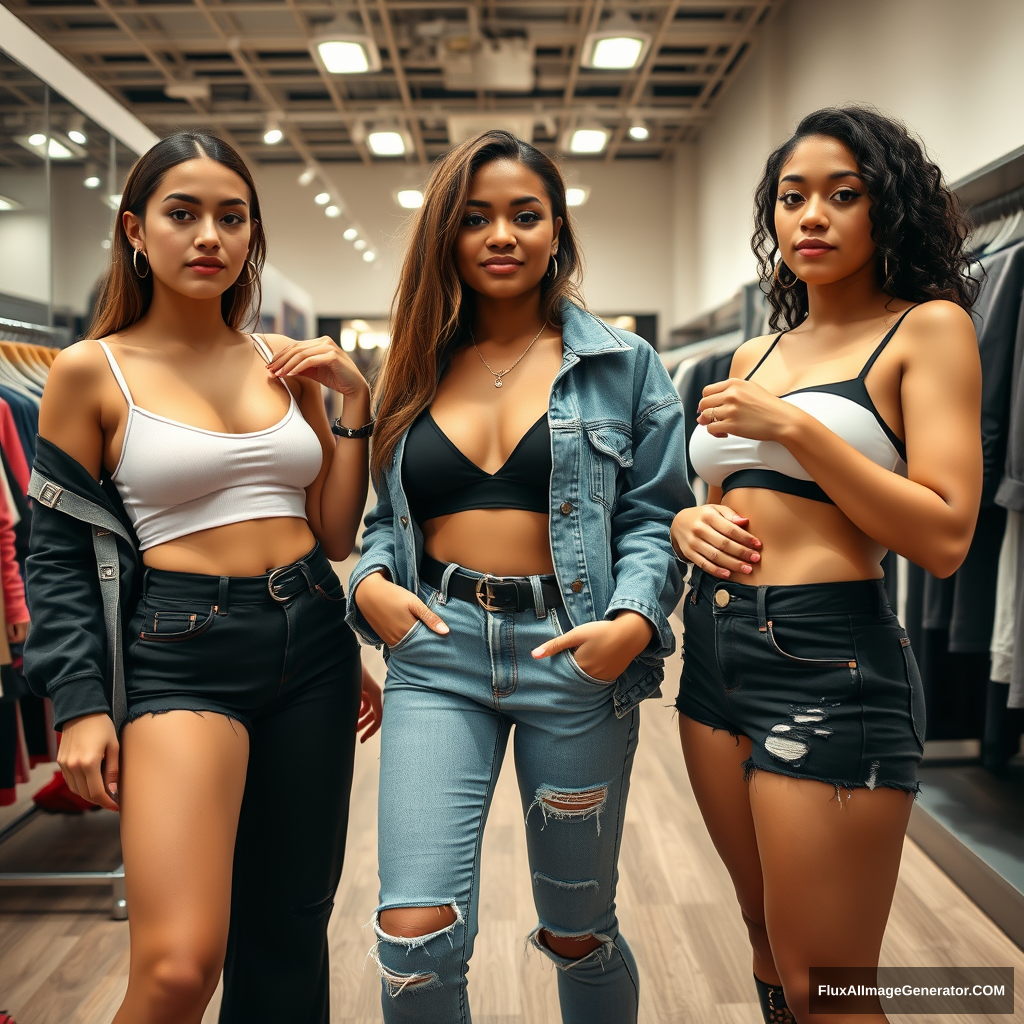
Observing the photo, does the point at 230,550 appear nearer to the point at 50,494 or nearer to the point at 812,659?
the point at 50,494

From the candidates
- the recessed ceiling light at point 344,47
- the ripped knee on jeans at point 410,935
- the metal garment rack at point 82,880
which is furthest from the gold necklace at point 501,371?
the recessed ceiling light at point 344,47

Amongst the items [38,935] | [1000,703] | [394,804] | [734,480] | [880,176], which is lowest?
[38,935]

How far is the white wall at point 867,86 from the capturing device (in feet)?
14.0

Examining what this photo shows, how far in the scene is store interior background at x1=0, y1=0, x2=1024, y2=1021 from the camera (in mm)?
3250

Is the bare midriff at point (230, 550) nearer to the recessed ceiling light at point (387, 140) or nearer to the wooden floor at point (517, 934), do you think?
the wooden floor at point (517, 934)

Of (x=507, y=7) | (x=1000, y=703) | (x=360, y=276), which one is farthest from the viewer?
(x=360, y=276)

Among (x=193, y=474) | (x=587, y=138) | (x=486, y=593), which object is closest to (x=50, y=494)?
(x=193, y=474)

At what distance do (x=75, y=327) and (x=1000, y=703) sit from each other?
3.61 metres

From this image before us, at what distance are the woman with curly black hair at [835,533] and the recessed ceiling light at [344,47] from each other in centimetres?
542

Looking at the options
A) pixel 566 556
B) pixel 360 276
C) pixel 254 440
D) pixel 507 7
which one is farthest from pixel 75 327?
pixel 360 276

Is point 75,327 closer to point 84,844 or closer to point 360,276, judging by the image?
point 84,844

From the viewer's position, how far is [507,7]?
24.0ft

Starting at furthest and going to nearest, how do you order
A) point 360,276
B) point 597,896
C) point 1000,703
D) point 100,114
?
point 360,276, point 100,114, point 1000,703, point 597,896

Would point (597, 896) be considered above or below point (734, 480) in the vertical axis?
below
